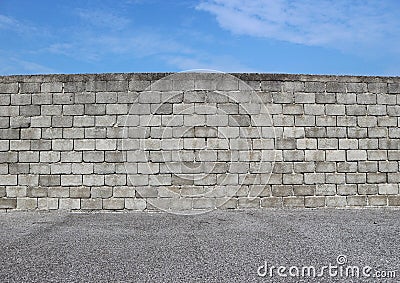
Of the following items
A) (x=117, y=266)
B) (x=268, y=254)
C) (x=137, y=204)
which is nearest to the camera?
(x=117, y=266)

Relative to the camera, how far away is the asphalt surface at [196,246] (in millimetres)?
3277

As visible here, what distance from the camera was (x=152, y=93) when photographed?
689 cm

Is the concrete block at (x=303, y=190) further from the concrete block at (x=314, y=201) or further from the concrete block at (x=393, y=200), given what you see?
the concrete block at (x=393, y=200)

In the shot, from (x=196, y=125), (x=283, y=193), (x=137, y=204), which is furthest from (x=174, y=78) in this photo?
(x=283, y=193)

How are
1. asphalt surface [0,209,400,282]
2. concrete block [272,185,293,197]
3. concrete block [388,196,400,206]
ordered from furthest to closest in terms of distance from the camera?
concrete block [388,196,400,206] → concrete block [272,185,293,197] → asphalt surface [0,209,400,282]

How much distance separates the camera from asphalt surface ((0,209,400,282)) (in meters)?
3.28

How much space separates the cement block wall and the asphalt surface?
0.48m

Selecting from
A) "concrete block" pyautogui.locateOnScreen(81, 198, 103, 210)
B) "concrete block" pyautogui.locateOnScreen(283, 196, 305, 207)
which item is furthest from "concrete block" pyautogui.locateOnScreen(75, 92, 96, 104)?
"concrete block" pyautogui.locateOnScreen(283, 196, 305, 207)

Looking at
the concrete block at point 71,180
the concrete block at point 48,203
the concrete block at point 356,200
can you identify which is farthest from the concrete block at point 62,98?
the concrete block at point 356,200

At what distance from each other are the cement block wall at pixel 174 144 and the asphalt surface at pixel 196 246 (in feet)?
1.56

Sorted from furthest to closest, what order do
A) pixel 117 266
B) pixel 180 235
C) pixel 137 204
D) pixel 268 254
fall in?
1. pixel 137 204
2. pixel 180 235
3. pixel 268 254
4. pixel 117 266

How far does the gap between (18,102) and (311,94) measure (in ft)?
16.0

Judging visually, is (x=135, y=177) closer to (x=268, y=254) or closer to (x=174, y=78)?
(x=174, y=78)

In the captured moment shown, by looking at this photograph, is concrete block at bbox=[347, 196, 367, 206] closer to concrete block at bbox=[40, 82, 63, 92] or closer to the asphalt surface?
the asphalt surface
